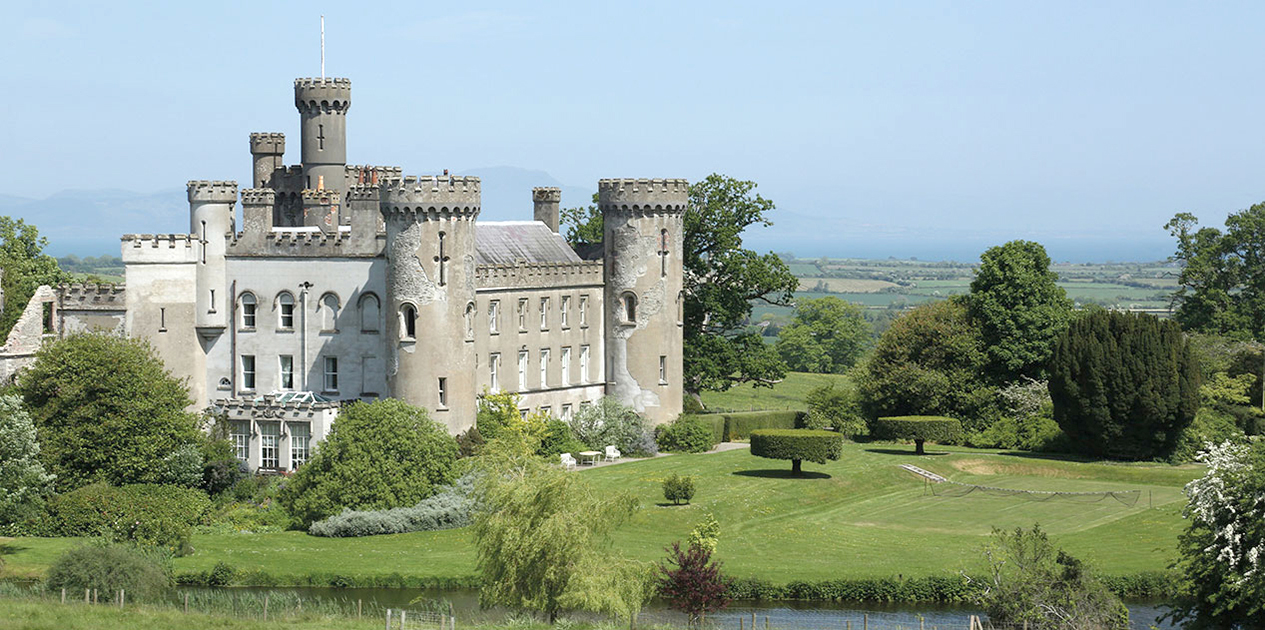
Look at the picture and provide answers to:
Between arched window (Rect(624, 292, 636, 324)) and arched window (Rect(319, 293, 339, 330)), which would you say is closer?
arched window (Rect(319, 293, 339, 330))

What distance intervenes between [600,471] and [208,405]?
14999 millimetres

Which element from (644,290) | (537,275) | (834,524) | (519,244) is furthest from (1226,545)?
(519,244)

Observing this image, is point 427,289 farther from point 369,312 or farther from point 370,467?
point 370,467

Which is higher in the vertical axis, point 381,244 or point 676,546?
point 381,244

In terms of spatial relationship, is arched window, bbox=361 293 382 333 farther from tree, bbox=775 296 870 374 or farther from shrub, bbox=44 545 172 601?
tree, bbox=775 296 870 374

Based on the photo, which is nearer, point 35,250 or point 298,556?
point 298,556

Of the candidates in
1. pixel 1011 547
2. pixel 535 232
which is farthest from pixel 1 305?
pixel 1011 547

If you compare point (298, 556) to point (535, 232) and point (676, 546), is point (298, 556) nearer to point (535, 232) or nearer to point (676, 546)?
point (676, 546)

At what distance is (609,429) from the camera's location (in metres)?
69.9

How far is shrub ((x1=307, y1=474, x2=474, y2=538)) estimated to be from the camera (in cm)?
5453

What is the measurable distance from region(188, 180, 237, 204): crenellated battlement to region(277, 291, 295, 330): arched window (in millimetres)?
4154

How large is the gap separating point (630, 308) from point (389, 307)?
11815mm

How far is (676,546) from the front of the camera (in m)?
43.8

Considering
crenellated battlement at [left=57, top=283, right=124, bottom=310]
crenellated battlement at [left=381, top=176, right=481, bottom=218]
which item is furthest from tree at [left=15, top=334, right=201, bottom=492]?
crenellated battlement at [left=381, top=176, right=481, bottom=218]
